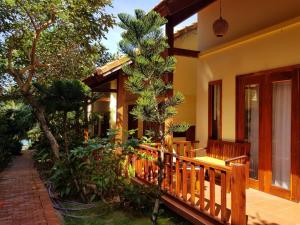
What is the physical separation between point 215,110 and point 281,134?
7.73 feet

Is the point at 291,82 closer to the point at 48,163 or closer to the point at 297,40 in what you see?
the point at 297,40

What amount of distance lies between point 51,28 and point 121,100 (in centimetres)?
365

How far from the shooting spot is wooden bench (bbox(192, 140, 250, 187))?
654 cm

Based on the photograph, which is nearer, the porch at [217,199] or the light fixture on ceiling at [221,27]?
the porch at [217,199]

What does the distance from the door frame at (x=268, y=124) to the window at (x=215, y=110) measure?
2.59 ft

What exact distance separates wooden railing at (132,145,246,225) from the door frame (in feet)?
3.11

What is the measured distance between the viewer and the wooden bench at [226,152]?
21.5 ft

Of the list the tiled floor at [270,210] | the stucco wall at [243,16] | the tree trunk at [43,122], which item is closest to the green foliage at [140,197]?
the tiled floor at [270,210]

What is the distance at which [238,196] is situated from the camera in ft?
12.7

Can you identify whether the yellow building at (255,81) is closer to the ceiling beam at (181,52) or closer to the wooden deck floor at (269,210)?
the ceiling beam at (181,52)

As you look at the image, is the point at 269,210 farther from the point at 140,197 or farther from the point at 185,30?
the point at 185,30

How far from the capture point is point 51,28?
10.7 meters

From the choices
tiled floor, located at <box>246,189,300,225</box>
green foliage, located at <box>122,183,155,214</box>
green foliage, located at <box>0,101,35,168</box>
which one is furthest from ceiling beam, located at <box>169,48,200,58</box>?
green foliage, located at <box>0,101,35,168</box>

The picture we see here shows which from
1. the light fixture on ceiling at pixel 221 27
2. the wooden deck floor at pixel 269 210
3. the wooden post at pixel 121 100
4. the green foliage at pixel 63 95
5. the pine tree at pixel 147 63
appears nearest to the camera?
the pine tree at pixel 147 63
